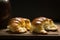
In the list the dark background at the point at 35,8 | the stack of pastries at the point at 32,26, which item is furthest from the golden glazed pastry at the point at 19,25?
the dark background at the point at 35,8

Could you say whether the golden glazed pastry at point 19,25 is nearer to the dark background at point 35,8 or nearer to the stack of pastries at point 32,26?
the stack of pastries at point 32,26

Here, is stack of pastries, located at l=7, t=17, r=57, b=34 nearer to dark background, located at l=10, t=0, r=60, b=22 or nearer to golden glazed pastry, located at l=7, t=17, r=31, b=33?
golden glazed pastry, located at l=7, t=17, r=31, b=33

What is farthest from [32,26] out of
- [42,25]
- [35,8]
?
[35,8]

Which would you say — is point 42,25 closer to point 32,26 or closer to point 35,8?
point 32,26

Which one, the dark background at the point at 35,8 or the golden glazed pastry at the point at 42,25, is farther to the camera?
the dark background at the point at 35,8

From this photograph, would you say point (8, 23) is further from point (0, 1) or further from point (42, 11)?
point (42, 11)
